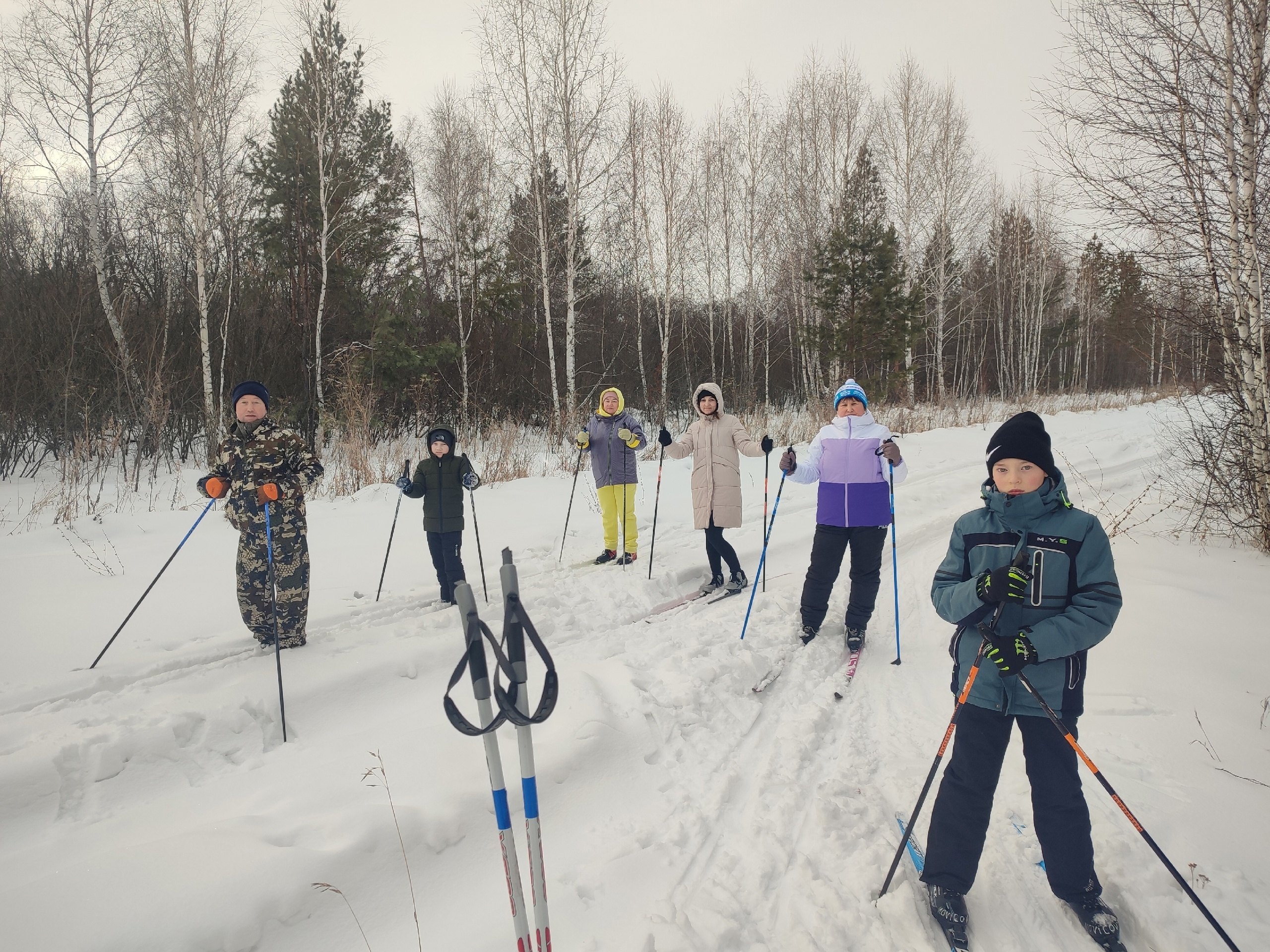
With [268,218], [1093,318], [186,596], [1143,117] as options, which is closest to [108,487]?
[186,596]

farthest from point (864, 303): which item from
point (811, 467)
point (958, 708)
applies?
point (958, 708)

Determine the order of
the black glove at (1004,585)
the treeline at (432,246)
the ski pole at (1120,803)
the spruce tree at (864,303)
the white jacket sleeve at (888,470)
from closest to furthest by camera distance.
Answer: the ski pole at (1120,803)
the black glove at (1004,585)
the white jacket sleeve at (888,470)
the treeline at (432,246)
the spruce tree at (864,303)

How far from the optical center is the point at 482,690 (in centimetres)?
160

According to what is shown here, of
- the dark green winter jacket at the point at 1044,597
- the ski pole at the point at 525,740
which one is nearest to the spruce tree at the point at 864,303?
the dark green winter jacket at the point at 1044,597

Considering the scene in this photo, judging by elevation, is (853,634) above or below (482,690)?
below

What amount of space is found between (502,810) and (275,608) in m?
2.66

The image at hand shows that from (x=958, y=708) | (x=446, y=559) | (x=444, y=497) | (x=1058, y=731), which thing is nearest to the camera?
(x=1058, y=731)

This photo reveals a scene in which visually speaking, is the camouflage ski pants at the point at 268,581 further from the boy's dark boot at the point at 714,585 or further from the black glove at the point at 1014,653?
the black glove at the point at 1014,653

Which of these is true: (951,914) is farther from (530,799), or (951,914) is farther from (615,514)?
(615,514)

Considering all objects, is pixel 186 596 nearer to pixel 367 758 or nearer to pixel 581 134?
pixel 367 758

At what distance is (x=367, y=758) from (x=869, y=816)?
2.42 metres

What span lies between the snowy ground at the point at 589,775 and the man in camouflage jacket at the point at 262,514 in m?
0.32

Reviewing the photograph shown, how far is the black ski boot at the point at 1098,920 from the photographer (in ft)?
6.81

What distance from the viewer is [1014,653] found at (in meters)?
2.05
